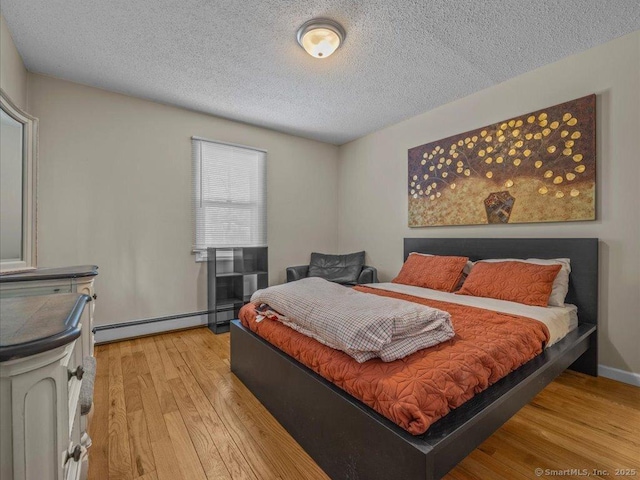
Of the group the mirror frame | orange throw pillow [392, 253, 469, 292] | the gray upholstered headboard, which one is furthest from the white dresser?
the gray upholstered headboard

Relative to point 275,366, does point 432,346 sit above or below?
above

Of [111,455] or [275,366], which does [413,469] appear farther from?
[111,455]

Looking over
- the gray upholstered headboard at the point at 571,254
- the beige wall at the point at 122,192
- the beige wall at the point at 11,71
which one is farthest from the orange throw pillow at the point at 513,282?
the beige wall at the point at 11,71

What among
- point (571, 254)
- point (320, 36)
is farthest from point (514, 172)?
point (320, 36)

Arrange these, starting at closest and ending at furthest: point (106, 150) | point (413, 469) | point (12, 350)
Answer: point (12, 350) → point (413, 469) → point (106, 150)

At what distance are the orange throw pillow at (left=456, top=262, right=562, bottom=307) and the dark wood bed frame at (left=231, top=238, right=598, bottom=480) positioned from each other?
305mm

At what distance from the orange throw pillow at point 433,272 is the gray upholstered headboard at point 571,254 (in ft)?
0.74

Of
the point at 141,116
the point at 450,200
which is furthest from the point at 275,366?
the point at 141,116

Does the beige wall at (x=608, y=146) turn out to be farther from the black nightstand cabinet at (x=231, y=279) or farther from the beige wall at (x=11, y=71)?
the beige wall at (x=11, y=71)

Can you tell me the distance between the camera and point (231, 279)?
3.73m

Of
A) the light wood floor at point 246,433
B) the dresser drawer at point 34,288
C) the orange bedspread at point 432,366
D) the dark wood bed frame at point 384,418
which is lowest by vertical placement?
the light wood floor at point 246,433

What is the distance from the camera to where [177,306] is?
3305mm

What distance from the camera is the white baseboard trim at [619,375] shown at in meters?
2.10

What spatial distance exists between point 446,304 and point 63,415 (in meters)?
2.15
